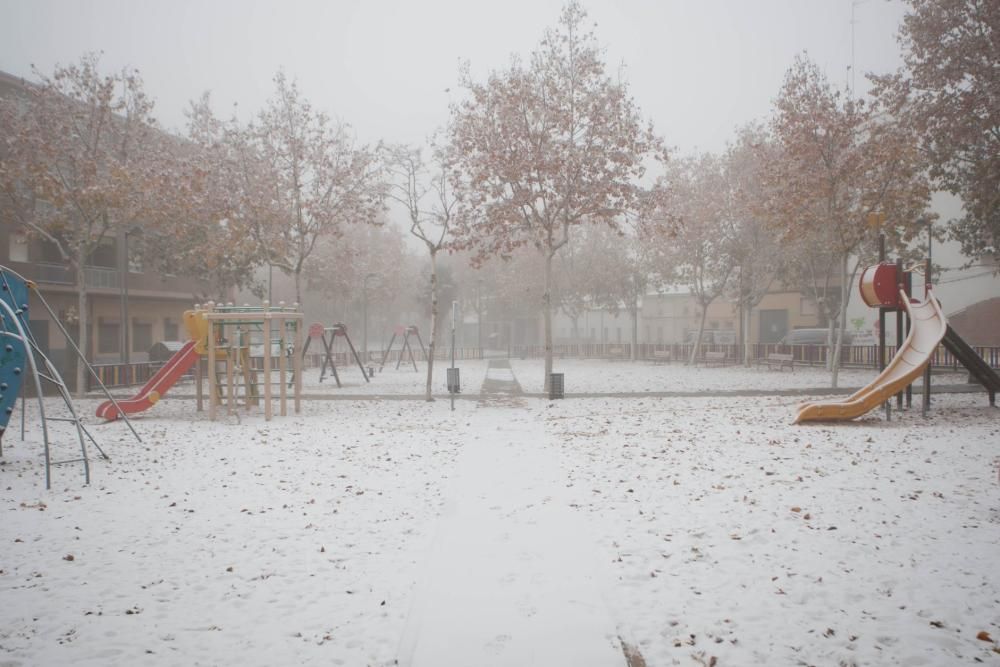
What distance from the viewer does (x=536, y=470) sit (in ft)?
26.3

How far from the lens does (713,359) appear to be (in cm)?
3112

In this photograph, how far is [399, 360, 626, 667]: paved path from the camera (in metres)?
3.48

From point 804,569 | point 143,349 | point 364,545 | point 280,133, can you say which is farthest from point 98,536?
point 143,349

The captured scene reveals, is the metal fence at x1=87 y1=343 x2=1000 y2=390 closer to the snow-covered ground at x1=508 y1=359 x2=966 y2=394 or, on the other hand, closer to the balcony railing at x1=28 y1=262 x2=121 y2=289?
the snow-covered ground at x1=508 y1=359 x2=966 y2=394

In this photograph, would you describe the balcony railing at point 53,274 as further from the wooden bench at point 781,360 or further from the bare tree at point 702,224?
the wooden bench at point 781,360

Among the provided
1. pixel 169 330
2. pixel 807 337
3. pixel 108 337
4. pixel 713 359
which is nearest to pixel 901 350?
pixel 713 359

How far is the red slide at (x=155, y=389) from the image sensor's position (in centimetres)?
1292

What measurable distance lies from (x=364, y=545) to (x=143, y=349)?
1301 inches

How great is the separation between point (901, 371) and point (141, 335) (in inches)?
1374

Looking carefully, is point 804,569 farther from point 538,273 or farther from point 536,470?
point 538,273

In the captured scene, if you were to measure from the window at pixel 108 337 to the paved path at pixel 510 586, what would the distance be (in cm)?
3045

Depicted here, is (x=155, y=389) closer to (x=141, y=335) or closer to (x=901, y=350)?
(x=901, y=350)

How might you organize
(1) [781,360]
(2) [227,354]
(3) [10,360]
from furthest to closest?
(1) [781,360], (2) [227,354], (3) [10,360]

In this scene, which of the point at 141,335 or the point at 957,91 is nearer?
the point at 957,91
